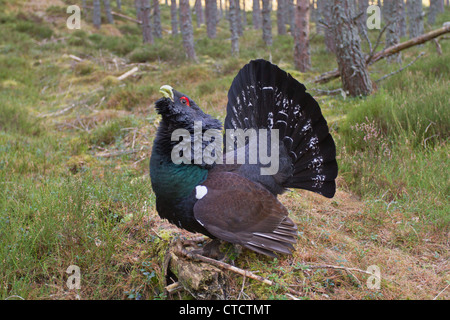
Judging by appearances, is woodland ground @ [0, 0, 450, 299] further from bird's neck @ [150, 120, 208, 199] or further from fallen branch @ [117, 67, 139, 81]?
fallen branch @ [117, 67, 139, 81]

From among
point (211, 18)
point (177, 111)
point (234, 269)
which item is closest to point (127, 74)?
point (177, 111)

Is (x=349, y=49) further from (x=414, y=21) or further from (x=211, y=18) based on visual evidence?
(x=211, y=18)

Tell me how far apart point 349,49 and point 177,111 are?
495 cm

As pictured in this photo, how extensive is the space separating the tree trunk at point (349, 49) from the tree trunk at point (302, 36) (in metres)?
3.63

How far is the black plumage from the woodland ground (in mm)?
382

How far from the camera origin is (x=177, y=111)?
2.68 metres

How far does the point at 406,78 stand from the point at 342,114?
6.20ft

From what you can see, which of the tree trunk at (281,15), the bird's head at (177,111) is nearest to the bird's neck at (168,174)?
the bird's head at (177,111)

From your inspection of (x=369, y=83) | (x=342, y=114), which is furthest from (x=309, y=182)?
(x=369, y=83)

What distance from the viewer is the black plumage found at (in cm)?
263

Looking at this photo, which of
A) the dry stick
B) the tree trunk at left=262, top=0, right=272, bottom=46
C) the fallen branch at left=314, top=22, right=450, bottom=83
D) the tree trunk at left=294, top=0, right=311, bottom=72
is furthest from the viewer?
the tree trunk at left=262, top=0, right=272, bottom=46

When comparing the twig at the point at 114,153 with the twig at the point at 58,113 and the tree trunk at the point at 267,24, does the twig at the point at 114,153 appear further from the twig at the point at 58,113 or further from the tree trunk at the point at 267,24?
the tree trunk at the point at 267,24

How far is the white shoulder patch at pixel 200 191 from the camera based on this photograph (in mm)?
2639

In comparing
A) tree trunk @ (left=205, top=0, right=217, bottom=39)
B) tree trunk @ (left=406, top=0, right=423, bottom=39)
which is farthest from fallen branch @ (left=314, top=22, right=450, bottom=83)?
tree trunk @ (left=205, top=0, right=217, bottom=39)
